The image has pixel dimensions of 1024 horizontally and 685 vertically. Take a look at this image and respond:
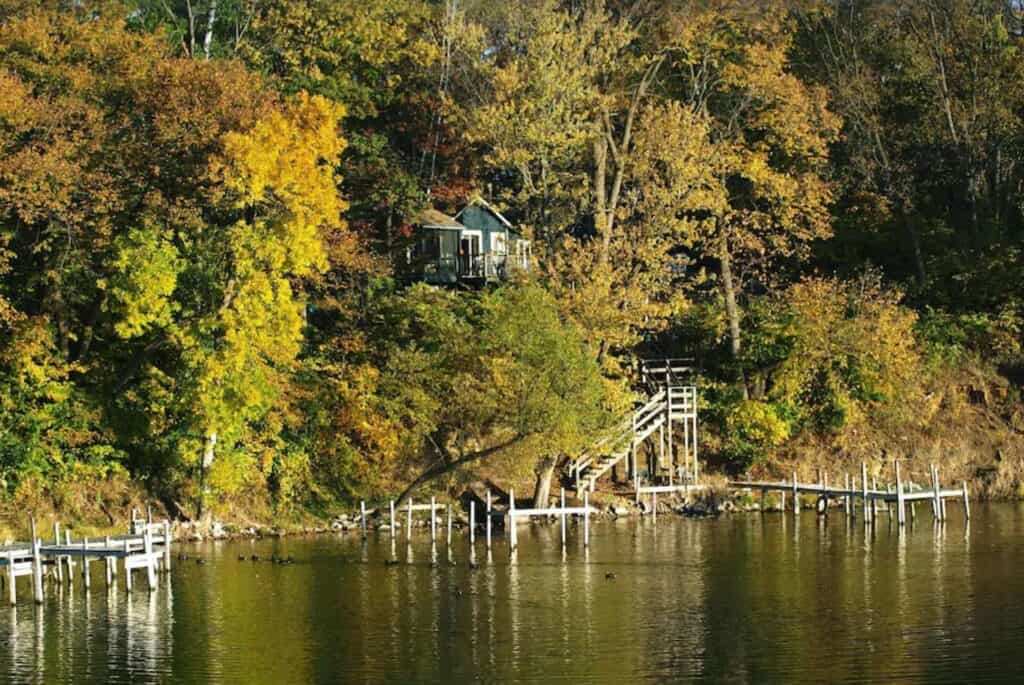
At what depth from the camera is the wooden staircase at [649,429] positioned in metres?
56.0

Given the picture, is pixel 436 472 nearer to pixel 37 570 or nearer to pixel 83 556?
pixel 83 556

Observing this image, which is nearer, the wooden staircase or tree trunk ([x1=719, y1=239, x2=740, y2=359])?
the wooden staircase

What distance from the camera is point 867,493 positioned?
52.6 m

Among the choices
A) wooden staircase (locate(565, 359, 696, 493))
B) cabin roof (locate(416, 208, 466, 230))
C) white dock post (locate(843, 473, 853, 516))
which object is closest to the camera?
white dock post (locate(843, 473, 853, 516))

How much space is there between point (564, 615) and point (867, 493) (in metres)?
18.2

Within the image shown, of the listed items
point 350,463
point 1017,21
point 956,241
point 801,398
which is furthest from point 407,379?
point 1017,21

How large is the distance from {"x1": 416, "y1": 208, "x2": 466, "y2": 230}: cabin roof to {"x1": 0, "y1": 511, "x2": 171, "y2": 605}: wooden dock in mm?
23210

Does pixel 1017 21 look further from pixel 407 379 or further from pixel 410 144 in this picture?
pixel 407 379

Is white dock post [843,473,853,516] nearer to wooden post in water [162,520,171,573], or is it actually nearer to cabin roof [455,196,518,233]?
cabin roof [455,196,518,233]

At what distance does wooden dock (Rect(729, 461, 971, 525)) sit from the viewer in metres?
52.5

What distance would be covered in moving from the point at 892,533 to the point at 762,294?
20318 millimetres

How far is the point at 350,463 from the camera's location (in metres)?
55.3

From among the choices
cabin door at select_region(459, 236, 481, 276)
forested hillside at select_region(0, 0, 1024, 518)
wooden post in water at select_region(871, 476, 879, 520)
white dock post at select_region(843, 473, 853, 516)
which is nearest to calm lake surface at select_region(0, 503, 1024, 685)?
wooden post in water at select_region(871, 476, 879, 520)

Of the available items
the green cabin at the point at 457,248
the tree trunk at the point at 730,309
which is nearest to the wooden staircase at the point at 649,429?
the tree trunk at the point at 730,309
